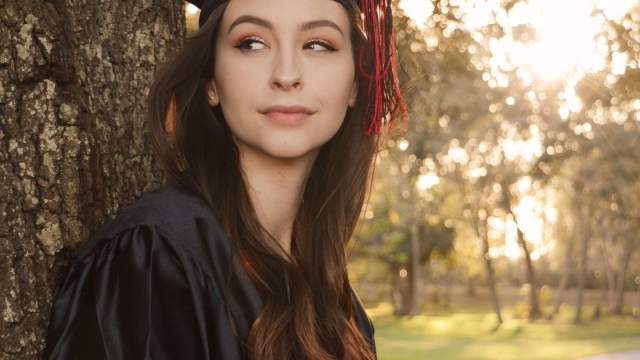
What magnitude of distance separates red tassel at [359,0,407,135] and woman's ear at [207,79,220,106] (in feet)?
1.57

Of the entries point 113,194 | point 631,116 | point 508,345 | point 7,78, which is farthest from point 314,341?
point 631,116

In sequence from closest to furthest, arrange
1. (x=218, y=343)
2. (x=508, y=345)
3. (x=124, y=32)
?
(x=218, y=343) → (x=124, y=32) → (x=508, y=345)

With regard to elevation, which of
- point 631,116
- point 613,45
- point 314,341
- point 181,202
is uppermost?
point 631,116

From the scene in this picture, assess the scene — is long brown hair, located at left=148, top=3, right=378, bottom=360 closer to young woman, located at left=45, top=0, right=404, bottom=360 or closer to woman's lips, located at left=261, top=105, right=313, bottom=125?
young woman, located at left=45, top=0, right=404, bottom=360

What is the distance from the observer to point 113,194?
2.17 metres

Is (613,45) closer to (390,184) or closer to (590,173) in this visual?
(590,173)

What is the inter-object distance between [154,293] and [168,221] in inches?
8.4

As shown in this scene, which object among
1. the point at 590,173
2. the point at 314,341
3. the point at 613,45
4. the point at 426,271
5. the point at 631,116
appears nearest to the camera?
the point at 314,341

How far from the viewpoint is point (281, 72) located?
208 centimetres

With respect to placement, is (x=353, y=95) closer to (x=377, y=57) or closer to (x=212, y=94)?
(x=377, y=57)

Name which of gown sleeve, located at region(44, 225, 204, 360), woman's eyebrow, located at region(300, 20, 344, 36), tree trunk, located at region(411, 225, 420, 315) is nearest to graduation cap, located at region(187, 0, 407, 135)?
woman's eyebrow, located at region(300, 20, 344, 36)

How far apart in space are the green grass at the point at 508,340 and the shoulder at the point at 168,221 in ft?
52.1

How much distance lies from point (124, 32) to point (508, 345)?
782 inches

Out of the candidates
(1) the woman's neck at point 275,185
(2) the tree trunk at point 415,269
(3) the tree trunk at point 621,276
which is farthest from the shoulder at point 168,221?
(3) the tree trunk at point 621,276
